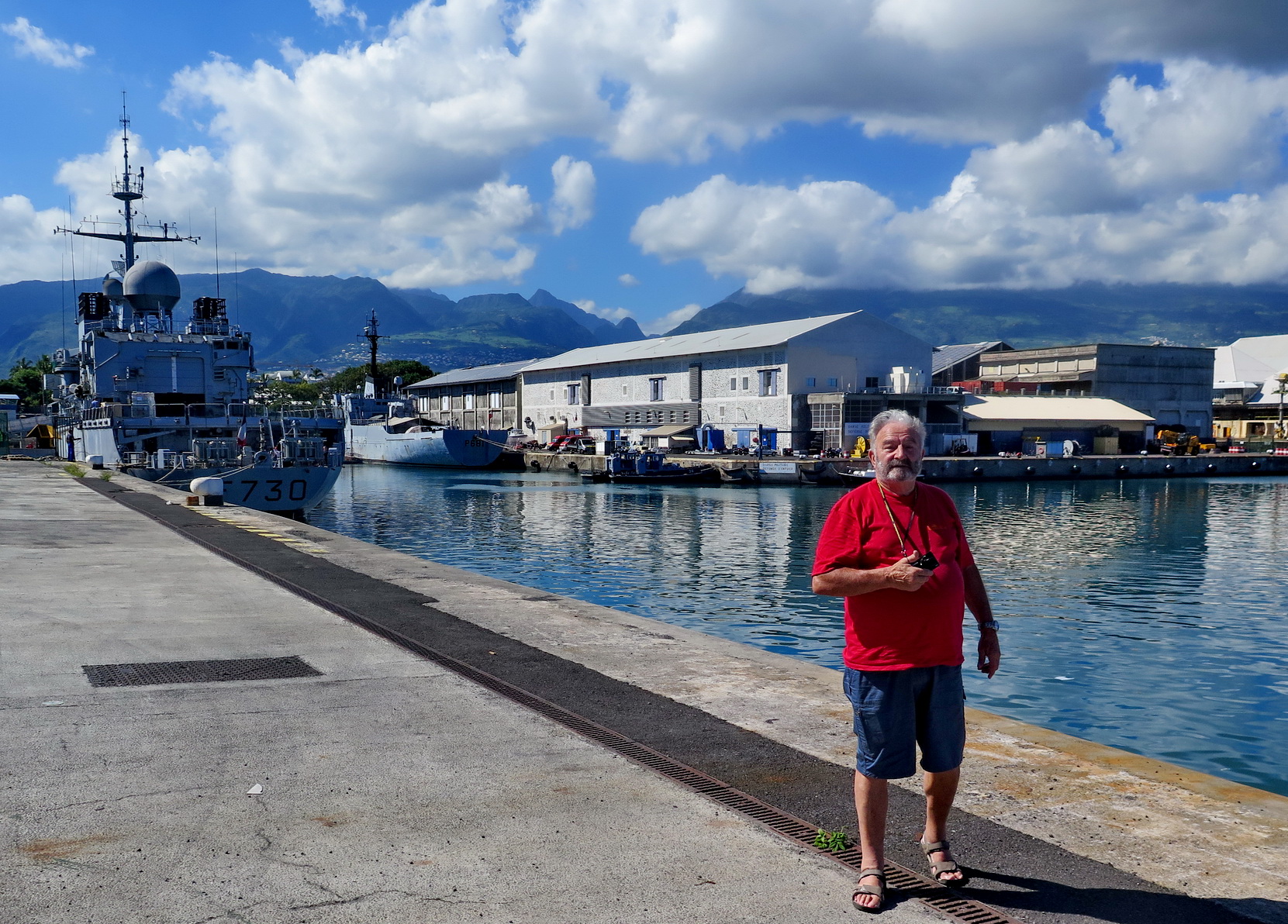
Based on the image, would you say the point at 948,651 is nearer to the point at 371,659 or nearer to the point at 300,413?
the point at 371,659

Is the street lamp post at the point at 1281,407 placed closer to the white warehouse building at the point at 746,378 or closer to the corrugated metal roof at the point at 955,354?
the corrugated metal roof at the point at 955,354

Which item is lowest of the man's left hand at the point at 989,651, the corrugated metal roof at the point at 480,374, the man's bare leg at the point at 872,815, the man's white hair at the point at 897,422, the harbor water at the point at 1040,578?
the harbor water at the point at 1040,578

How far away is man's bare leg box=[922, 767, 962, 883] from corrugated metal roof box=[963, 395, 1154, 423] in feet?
226

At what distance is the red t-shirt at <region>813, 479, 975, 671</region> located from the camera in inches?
161

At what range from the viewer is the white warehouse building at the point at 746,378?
66.3 metres

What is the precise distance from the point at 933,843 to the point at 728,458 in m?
58.2

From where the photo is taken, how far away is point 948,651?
13.5ft

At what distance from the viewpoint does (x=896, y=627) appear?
13.4 feet

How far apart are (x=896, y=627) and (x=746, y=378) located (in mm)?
65807

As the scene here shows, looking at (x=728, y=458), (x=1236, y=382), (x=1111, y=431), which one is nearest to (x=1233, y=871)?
(x=728, y=458)

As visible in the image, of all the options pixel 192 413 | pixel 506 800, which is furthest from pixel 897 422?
pixel 192 413

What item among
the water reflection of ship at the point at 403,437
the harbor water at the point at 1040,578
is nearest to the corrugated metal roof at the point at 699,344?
the water reflection of ship at the point at 403,437

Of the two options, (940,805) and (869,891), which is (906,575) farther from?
(869,891)

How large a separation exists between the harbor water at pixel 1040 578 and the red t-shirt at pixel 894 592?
6986 millimetres
